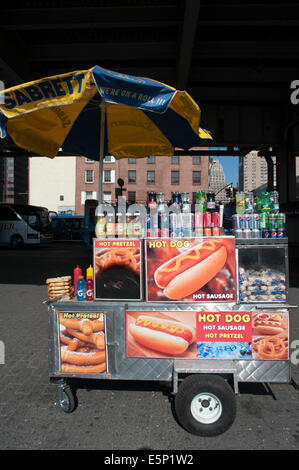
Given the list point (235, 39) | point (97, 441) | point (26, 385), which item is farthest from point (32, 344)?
point (235, 39)

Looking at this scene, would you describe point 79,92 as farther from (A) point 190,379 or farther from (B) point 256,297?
(A) point 190,379

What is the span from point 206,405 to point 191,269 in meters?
1.23

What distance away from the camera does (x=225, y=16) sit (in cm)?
910

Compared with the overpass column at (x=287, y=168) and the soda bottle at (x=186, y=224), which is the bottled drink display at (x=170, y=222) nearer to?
the soda bottle at (x=186, y=224)

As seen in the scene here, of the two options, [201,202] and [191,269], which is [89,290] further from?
[201,202]

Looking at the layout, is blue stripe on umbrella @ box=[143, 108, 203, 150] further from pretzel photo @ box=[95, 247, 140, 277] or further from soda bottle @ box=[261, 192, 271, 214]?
pretzel photo @ box=[95, 247, 140, 277]

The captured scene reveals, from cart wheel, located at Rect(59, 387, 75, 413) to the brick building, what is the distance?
165ft

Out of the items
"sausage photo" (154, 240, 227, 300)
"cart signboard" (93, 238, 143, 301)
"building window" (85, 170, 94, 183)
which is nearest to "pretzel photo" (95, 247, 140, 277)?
"cart signboard" (93, 238, 143, 301)

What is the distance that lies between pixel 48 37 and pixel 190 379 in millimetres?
12023

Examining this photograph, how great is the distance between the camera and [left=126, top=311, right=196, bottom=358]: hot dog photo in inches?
A: 120

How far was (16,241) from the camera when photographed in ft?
73.7

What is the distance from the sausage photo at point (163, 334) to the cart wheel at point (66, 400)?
2.93 feet

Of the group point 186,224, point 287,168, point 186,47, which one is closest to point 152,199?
point 186,224

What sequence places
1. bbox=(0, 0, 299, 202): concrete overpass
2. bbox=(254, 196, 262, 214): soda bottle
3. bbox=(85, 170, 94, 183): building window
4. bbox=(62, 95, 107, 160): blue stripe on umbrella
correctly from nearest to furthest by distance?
bbox=(254, 196, 262, 214): soda bottle → bbox=(62, 95, 107, 160): blue stripe on umbrella → bbox=(0, 0, 299, 202): concrete overpass → bbox=(85, 170, 94, 183): building window
